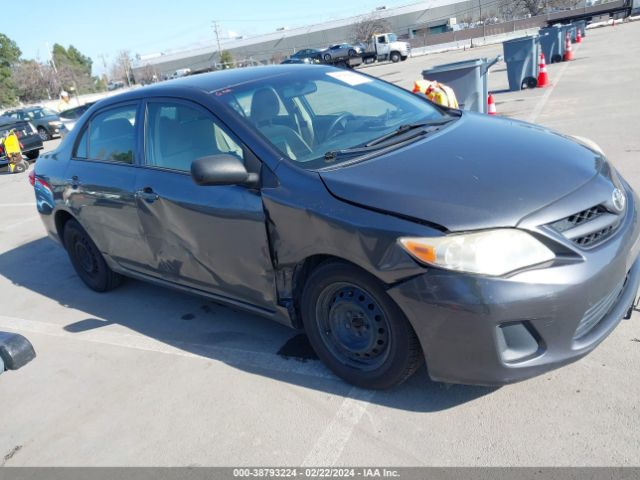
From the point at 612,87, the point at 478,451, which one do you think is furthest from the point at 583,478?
the point at 612,87

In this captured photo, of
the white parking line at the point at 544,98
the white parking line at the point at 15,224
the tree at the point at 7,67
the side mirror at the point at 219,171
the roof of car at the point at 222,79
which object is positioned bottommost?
the white parking line at the point at 544,98

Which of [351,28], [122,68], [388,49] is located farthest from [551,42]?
[122,68]

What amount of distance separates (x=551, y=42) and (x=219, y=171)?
18105mm

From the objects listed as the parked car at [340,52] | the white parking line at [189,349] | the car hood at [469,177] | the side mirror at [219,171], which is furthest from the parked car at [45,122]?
the parked car at [340,52]

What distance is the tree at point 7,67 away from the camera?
67.6 metres

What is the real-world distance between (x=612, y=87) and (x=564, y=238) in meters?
11.3

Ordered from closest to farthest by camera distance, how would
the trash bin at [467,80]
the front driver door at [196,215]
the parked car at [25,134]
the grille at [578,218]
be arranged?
the grille at [578,218], the front driver door at [196,215], the trash bin at [467,80], the parked car at [25,134]

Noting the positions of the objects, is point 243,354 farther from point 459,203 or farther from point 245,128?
point 459,203

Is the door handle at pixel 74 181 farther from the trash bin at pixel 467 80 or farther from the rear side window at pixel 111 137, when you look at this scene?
the trash bin at pixel 467 80

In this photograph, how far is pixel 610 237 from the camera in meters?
2.74

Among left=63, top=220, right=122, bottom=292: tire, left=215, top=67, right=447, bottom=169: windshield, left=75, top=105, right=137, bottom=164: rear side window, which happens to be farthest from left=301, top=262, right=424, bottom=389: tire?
left=63, top=220, right=122, bottom=292: tire

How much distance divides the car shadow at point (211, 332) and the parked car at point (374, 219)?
0.22 m

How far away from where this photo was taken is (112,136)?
457 centimetres

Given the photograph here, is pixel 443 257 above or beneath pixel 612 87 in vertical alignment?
above
